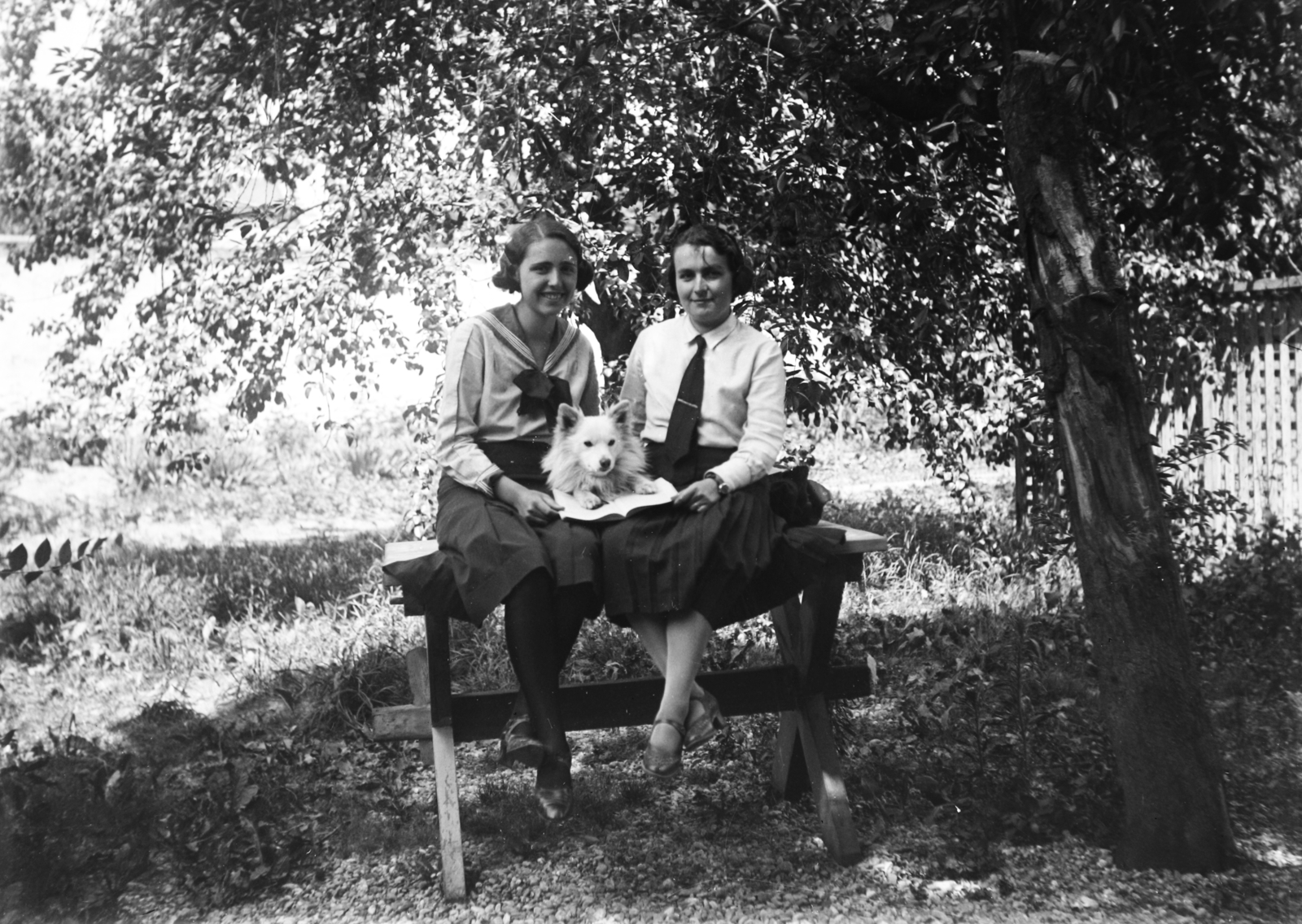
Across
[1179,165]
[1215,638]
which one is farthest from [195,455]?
[1215,638]

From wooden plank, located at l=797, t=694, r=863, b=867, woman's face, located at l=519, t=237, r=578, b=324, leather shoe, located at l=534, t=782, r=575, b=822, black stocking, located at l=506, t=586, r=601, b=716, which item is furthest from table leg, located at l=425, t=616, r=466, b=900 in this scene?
wooden plank, located at l=797, t=694, r=863, b=867

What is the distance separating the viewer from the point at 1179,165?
334cm

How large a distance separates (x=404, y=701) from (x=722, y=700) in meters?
1.91

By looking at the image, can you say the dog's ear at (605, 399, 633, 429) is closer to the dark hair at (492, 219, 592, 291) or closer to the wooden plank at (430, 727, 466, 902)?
the dark hair at (492, 219, 592, 291)

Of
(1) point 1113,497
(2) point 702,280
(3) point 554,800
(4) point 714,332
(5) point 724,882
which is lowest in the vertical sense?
(5) point 724,882

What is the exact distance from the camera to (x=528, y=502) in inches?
131

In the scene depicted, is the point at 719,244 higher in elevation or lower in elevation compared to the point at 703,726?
higher

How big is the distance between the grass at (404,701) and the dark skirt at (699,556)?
0.97m

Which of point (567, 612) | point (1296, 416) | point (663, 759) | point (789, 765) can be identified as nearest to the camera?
point (663, 759)

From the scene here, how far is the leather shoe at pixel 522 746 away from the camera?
3.11 m

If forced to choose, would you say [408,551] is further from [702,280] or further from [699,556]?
[702,280]

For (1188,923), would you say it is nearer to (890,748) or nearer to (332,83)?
Result: (890,748)

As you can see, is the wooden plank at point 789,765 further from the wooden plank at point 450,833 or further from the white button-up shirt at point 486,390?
the white button-up shirt at point 486,390

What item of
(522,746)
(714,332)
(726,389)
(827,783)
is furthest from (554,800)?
(714,332)
